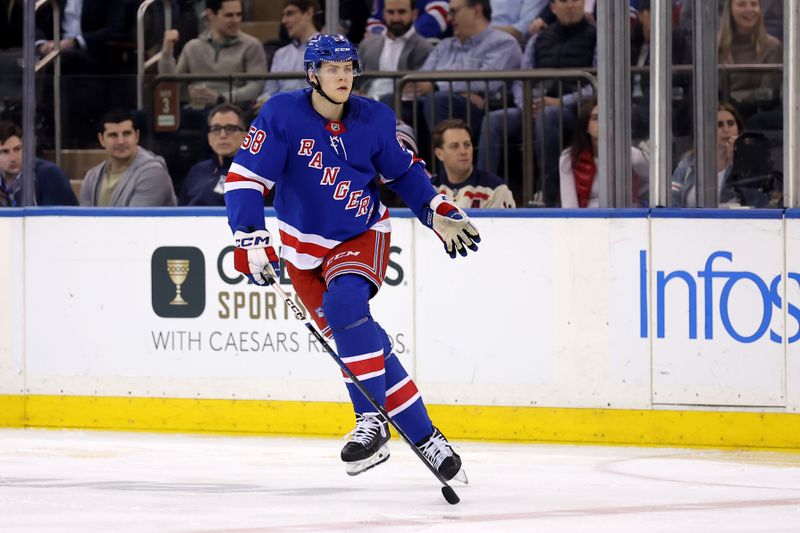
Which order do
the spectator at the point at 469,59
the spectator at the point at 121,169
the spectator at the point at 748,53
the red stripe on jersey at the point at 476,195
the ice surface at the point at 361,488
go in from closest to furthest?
1. the ice surface at the point at 361,488
2. the spectator at the point at 748,53
3. the red stripe on jersey at the point at 476,195
4. the spectator at the point at 469,59
5. the spectator at the point at 121,169

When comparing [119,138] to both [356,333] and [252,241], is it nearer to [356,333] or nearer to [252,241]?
[252,241]

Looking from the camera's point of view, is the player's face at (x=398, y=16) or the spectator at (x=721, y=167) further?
the player's face at (x=398, y=16)

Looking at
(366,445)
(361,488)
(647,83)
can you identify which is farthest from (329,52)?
(647,83)

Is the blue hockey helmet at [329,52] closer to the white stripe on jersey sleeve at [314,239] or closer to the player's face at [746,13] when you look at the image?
the white stripe on jersey sleeve at [314,239]

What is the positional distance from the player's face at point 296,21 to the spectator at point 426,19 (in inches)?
10.3

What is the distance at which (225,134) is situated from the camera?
6.61 meters

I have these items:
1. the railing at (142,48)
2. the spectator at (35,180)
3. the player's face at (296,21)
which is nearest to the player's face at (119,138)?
the railing at (142,48)

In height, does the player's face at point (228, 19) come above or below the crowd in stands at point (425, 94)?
above

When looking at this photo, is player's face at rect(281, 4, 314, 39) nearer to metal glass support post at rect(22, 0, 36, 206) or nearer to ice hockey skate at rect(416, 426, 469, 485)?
metal glass support post at rect(22, 0, 36, 206)

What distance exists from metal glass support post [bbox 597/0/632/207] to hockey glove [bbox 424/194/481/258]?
61.7 inches

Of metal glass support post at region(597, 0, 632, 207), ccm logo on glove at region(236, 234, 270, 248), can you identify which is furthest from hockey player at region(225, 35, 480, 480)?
metal glass support post at region(597, 0, 632, 207)

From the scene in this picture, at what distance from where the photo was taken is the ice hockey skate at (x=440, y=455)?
4.59 meters

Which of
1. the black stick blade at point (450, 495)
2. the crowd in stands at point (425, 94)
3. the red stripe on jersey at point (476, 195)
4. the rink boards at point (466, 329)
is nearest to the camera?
the black stick blade at point (450, 495)

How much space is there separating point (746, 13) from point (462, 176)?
1326 mm
